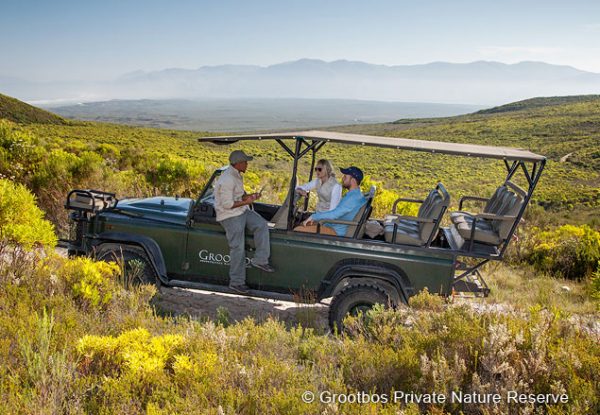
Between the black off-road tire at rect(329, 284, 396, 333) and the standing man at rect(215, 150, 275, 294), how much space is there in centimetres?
87

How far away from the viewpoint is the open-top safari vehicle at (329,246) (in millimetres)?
5637

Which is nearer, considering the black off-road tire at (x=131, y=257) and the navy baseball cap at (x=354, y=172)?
the black off-road tire at (x=131, y=257)

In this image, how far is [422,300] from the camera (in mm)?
5203

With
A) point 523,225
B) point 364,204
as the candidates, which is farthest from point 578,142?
point 364,204

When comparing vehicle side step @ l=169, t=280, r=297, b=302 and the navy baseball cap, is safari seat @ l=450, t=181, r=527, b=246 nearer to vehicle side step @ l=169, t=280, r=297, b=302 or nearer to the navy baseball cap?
the navy baseball cap

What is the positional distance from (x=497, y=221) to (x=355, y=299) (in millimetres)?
2044

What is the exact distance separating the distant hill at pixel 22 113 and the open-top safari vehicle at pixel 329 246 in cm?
5641

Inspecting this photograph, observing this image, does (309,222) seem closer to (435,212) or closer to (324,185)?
(324,185)

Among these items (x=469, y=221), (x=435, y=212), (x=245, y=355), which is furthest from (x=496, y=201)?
(x=245, y=355)

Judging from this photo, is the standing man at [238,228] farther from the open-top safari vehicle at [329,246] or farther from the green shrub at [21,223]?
the green shrub at [21,223]

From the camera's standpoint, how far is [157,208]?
651 cm

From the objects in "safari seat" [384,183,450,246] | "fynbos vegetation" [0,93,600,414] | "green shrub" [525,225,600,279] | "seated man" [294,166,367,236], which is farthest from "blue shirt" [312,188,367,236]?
"green shrub" [525,225,600,279]

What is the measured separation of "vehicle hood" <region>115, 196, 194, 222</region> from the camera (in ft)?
20.6
